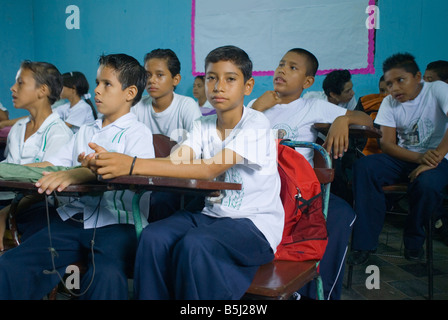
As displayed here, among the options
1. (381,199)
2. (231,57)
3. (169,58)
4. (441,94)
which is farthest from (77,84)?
(441,94)

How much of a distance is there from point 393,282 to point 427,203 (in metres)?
0.54

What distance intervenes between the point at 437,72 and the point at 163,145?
2.62 meters

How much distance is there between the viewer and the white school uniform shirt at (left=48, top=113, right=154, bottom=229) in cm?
154

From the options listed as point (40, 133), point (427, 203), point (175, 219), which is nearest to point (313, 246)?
point (175, 219)

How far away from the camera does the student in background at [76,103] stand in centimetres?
380

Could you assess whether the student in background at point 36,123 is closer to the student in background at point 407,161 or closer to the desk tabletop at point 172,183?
the desk tabletop at point 172,183

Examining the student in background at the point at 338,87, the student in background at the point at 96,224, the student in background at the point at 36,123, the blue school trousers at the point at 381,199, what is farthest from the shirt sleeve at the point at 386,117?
the student in background at the point at 36,123

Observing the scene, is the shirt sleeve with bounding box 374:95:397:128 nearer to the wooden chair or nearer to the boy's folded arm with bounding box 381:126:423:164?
the boy's folded arm with bounding box 381:126:423:164

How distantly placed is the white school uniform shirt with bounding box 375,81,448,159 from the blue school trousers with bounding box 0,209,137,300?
1864mm

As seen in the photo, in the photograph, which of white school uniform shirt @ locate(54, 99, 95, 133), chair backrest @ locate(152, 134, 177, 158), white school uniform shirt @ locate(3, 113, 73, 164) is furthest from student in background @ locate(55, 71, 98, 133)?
chair backrest @ locate(152, 134, 177, 158)

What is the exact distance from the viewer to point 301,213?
1481 millimetres

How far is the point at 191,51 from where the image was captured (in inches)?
205

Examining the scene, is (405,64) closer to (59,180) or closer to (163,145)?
(163,145)
